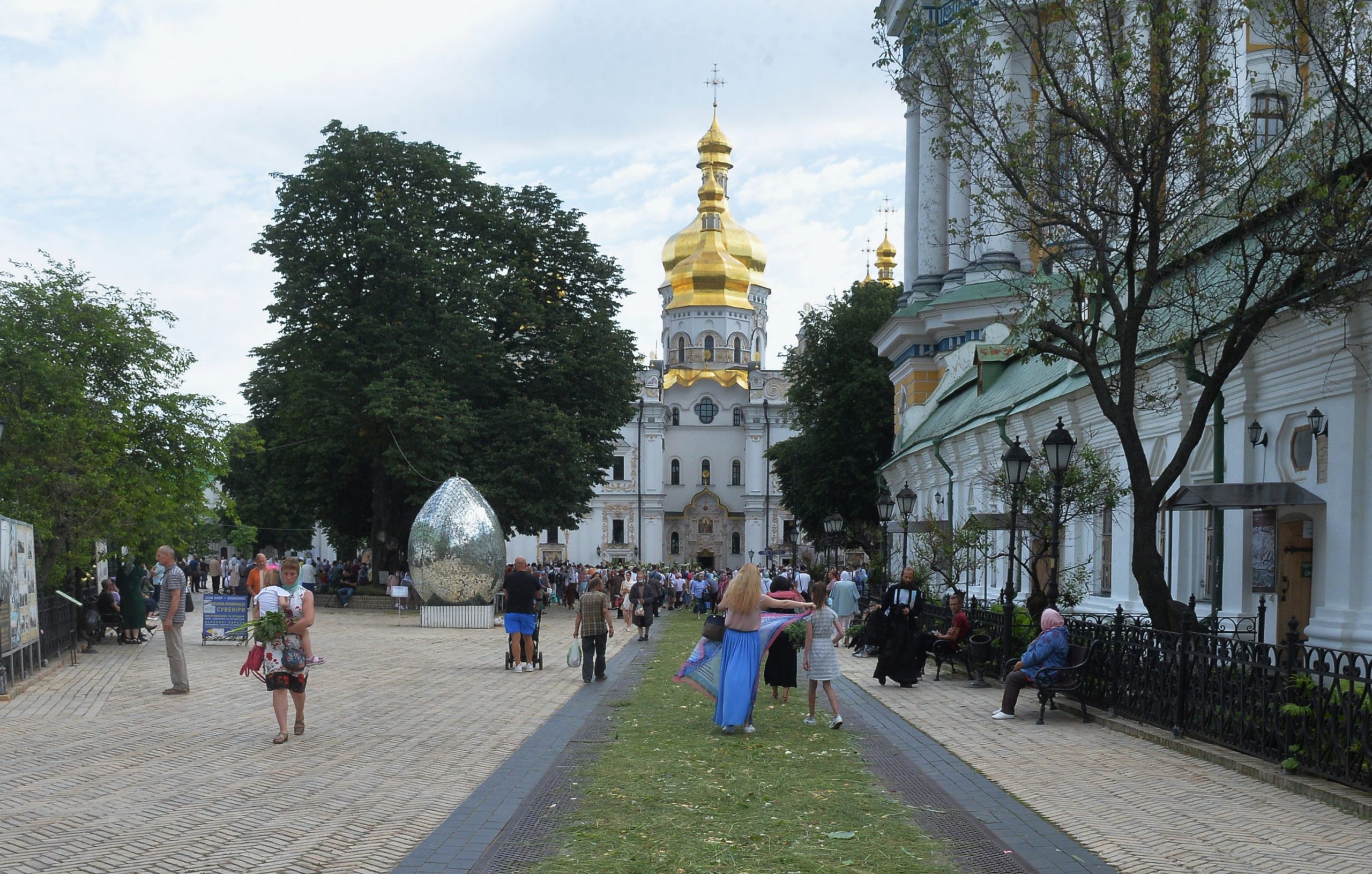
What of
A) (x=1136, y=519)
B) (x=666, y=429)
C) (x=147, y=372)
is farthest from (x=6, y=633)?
(x=666, y=429)

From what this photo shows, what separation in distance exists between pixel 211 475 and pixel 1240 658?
19.9 m

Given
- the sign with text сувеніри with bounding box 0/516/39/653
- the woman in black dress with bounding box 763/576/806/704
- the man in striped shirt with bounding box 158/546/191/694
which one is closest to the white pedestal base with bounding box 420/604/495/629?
the sign with text сувеніри with bounding box 0/516/39/653

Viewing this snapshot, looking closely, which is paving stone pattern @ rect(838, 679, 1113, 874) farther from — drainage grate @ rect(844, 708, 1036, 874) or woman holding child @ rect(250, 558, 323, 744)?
woman holding child @ rect(250, 558, 323, 744)

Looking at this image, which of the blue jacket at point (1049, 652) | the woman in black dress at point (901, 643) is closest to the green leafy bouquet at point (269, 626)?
the blue jacket at point (1049, 652)

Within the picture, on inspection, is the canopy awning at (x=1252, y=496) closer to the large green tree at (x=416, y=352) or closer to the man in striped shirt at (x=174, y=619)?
the man in striped shirt at (x=174, y=619)

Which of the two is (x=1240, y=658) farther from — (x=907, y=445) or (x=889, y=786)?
(x=907, y=445)

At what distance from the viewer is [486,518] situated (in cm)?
3322

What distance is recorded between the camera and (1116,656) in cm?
1432

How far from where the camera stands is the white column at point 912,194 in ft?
159

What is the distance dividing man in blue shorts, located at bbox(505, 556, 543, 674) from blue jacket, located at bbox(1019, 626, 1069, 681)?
7.37 meters

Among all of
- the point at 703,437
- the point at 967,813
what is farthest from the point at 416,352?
the point at 703,437

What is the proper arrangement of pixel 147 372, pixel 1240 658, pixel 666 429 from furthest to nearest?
pixel 666 429 → pixel 147 372 → pixel 1240 658

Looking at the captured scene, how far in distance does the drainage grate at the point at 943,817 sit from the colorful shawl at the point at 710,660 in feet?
5.52

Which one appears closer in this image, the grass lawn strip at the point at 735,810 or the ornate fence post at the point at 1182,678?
the grass lawn strip at the point at 735,810
